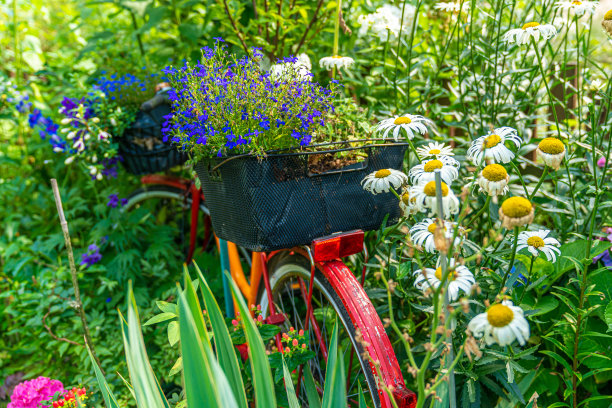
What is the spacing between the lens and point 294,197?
1.50 metres

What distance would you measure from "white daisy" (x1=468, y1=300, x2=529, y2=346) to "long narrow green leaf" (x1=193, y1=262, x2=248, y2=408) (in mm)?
570

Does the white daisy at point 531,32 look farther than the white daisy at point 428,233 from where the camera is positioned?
Yes

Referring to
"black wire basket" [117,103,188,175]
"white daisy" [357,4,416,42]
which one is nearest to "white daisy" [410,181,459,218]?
"white daisy" [357,4,416,42]

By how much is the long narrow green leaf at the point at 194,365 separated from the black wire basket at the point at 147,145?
1418 mm

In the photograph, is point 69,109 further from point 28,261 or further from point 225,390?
point 225,390

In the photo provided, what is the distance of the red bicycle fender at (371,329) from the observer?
1280 mm

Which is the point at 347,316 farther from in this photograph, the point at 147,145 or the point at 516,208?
the point at 147,145

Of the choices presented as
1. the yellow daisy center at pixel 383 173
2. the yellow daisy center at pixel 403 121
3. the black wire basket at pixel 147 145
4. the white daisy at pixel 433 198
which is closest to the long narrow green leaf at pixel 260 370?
the white daisy at pixel 433 198

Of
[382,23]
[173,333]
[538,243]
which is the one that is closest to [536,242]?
[538,243]

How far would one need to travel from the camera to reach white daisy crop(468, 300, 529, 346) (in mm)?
945

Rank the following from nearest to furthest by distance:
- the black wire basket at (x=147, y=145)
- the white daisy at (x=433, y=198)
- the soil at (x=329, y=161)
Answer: the white daisy at (x=433, y=198) < the soil at (x=329, y=161) < the black wire basket at (x=147, y=145)

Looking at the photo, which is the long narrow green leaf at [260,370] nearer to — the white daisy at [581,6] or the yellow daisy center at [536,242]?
the yellow daisy center at [536,242]

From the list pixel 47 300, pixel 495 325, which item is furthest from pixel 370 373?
pixel 47 300

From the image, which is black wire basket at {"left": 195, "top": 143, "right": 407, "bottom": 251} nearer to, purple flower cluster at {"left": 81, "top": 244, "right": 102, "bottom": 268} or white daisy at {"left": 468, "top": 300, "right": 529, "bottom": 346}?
white daisy at {"left": 468, "top": 300, "right": 529, "bottom": 346}
